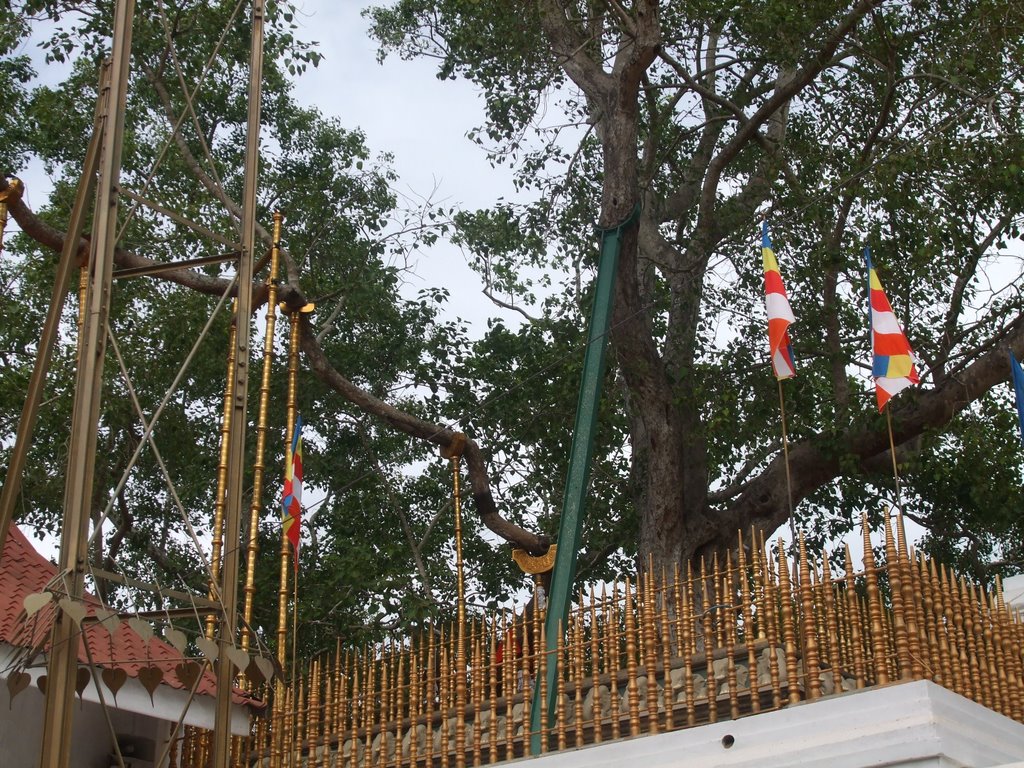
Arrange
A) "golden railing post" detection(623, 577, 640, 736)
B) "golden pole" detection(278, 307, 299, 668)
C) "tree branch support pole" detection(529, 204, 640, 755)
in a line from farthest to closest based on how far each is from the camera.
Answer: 1. "golden pole" detection(278, 307, 299, 668)
2. "tree branch support pole" detection(529, 204, 640, 755)
3. "golden railing post" detection(623, 577, 640, 736)

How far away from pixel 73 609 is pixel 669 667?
9.33ft

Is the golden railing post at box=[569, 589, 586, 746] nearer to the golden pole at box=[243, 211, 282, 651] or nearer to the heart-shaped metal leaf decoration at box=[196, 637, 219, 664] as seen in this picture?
the heart-shaped metal leaf decoration at box=[196, 637, 219, 664]

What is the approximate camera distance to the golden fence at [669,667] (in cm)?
617

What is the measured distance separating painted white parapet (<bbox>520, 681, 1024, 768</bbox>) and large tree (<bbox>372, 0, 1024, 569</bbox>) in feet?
16.8

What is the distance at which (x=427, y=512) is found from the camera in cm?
1539

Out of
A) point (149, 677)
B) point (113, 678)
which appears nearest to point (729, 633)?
point (149, 677)

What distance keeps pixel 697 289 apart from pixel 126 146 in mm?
6755

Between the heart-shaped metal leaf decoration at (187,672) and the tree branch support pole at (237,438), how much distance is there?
0.71ft

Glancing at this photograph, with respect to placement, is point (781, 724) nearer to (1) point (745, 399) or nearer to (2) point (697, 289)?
(1) point (745, 399)

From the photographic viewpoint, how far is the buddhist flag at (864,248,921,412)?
306 inches

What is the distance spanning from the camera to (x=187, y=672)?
653 centimetres

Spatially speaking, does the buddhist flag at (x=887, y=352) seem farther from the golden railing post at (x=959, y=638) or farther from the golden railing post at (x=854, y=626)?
the golden railing post at (x=854, y=626)

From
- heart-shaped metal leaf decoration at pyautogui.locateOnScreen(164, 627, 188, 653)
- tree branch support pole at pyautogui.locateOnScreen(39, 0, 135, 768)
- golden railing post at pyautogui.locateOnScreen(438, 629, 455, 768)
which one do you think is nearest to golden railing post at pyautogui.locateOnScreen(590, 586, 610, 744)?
golden railing post at pyautogui.locateOnScreen(438, 629, 455, 768)

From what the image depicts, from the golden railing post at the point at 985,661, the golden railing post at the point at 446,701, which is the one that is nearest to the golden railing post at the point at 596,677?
the golden railing post at the point at 446,701
